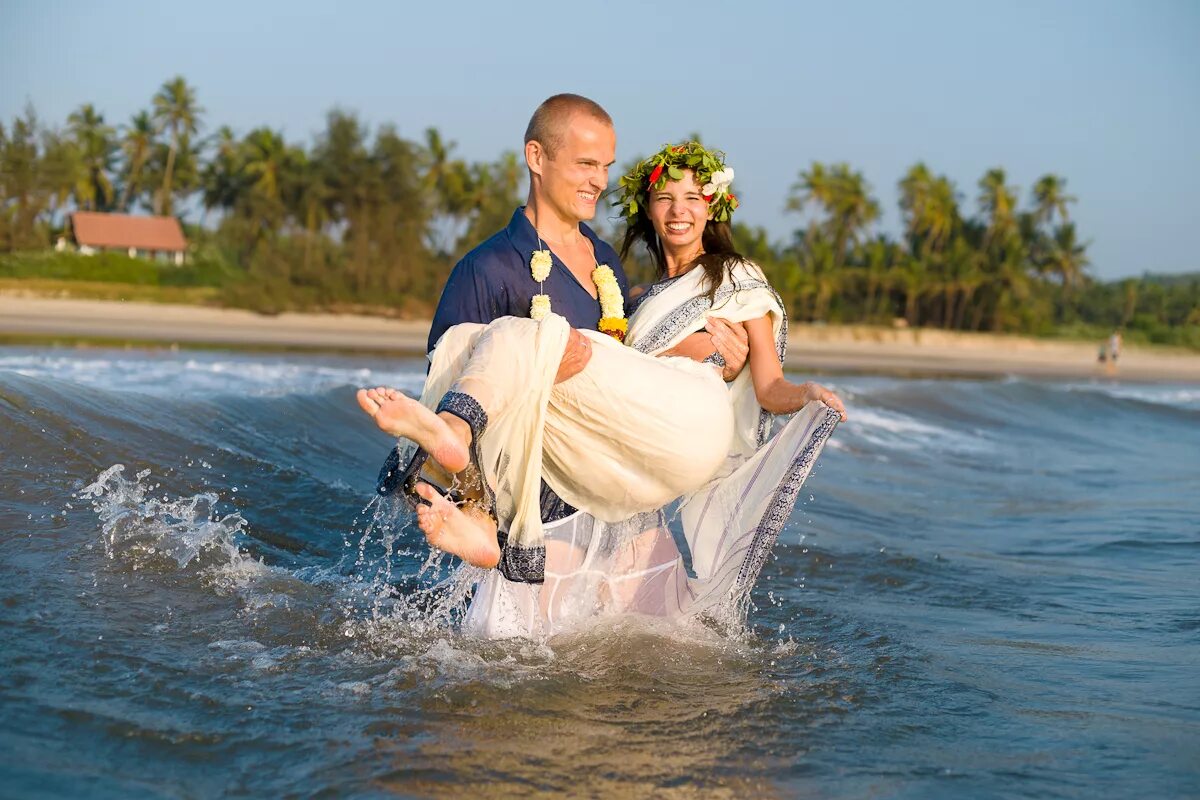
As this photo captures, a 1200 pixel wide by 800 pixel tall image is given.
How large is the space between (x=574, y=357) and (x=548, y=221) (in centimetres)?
68

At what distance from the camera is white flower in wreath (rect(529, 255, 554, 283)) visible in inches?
154

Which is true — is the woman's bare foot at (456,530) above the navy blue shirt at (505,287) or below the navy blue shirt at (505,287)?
below

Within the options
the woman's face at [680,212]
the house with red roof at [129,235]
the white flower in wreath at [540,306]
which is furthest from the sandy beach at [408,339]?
the house with red roof at [129,235]

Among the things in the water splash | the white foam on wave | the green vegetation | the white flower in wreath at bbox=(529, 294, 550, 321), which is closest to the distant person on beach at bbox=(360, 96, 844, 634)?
the white flower in wreath at bbox=(529, 294, 550, 321)

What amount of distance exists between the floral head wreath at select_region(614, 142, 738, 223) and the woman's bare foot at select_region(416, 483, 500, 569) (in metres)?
1.54

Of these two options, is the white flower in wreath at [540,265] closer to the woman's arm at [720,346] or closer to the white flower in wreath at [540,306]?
the white flower in wreath at [540,306]

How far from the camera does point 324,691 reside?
350cm

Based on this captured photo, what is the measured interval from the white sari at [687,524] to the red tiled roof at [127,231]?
173ft

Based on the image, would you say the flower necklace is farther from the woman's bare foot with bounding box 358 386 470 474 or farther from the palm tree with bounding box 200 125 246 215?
the palm tree with bounding box 200 125 246 215

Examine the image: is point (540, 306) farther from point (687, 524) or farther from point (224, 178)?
point (224, 178)

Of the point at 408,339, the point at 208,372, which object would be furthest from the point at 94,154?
the point at 208,372

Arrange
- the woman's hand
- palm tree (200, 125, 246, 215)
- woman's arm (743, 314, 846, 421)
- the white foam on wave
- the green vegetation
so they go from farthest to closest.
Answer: palm tree (200, 125, 246, 215) < the green vegetation < the white foam on wave < woman's arm (743, 314, 846, 421) < the woman's hand

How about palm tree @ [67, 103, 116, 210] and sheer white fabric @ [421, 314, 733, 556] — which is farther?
palm tree @ [67, 103, 116, 210]

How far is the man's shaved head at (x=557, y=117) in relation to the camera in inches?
154
